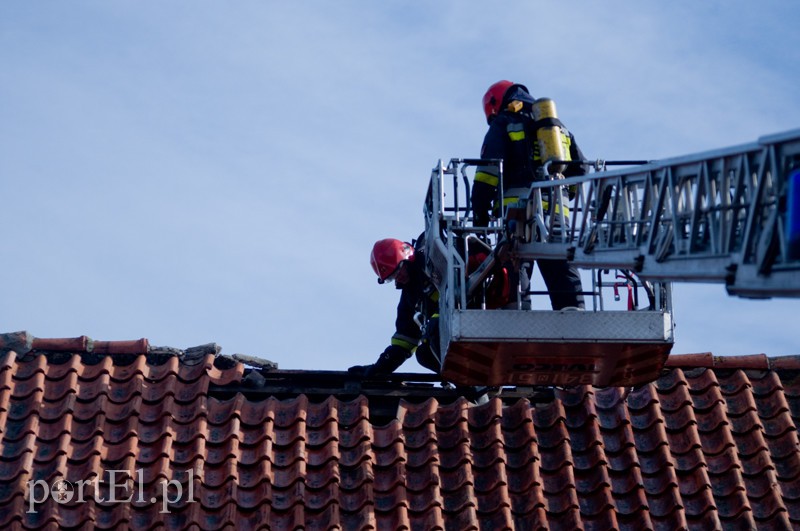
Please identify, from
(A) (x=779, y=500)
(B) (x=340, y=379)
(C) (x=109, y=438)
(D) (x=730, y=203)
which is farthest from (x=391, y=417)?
(D) (x=730, y=203)

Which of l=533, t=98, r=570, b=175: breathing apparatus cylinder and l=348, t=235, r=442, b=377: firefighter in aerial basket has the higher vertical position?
l=533, t=98, r=570, b=175: breathing apparatus cylinder

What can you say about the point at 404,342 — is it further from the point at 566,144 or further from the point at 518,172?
the point at 566,144

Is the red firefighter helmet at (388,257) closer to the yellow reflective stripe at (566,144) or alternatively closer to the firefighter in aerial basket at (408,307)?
the firefighter in aerial basket at (408,307)

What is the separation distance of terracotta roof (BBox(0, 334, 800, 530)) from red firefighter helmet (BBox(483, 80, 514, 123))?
2334mm

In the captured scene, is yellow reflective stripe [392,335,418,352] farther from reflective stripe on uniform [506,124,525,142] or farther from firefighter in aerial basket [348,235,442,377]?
reflective stripe on uniform [506,124,525,142]

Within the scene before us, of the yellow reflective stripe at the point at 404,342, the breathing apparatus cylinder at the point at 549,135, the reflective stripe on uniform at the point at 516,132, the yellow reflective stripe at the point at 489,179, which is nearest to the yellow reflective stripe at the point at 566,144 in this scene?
the breathing apparatus cylinder at the point at 549,135

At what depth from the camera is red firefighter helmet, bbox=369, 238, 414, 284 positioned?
1395 cm

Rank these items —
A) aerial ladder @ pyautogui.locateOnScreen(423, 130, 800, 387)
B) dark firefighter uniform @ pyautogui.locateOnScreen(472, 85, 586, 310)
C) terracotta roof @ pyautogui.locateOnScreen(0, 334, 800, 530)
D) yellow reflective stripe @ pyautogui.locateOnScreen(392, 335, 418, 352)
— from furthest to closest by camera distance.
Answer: yellow reflective stripe @ pyautogui.locateOnScreen(392, 335, 418, 352) < dark firefighter uniform @ pyautogui.locateOnScreen(472, 85, 586, 310) < terracotta roof @ pyautogui.locateOnScreen(0, 334, 800, 530) < aerial ladder @ pyautogui.locateOnScreen(423, 130, 800, 387)

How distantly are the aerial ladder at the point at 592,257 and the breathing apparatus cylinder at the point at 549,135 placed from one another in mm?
123

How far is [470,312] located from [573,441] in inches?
48.4

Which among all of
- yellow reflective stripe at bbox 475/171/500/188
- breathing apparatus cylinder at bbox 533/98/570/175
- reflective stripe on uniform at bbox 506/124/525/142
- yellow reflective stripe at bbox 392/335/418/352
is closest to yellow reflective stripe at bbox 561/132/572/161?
breathing apparatus cylinder at bbox 533/98/570/175

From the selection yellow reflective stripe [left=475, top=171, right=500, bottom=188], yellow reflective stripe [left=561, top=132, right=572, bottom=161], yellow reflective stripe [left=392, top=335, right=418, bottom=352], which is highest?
yellow reflective stripe [left=561, top=132, right=572, bottom=161]

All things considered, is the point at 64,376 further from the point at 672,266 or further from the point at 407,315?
the point at 672,266

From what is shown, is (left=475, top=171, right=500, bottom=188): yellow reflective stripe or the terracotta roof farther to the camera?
(left=475, top=171, right=500, bottom=188): yellow reflective stripe
